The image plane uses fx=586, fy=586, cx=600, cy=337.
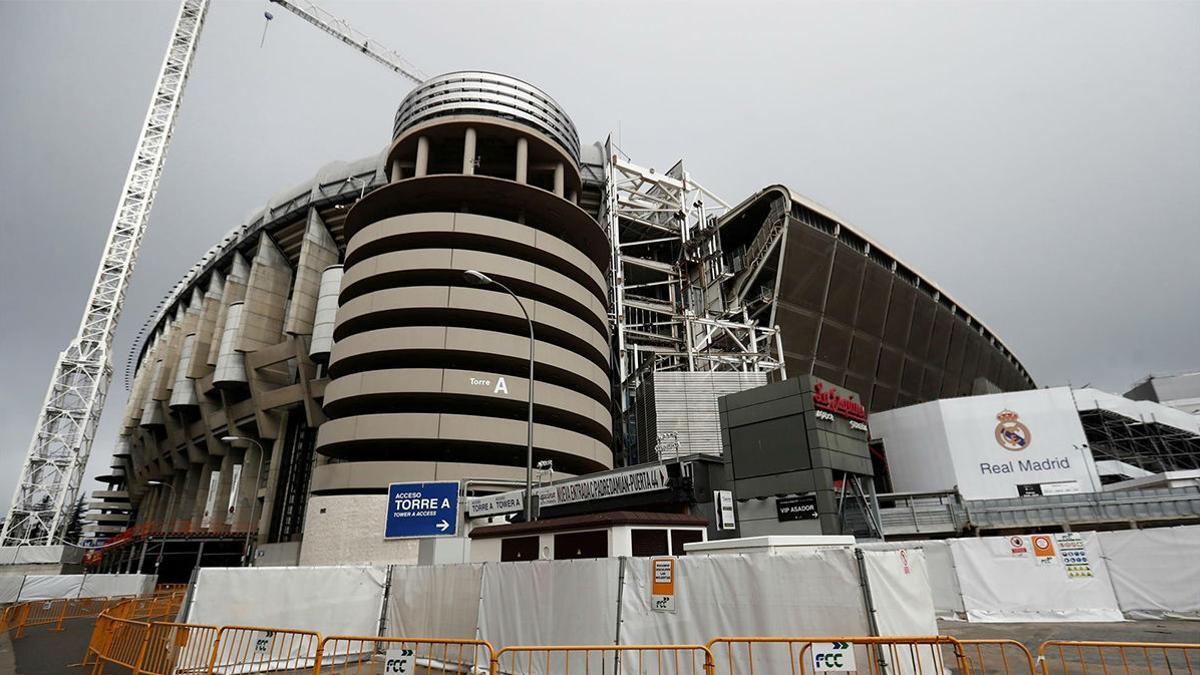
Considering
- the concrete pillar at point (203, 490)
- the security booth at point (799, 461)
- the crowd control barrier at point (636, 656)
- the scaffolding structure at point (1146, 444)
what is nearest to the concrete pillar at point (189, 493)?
the concrete pillar at point (203, 490)

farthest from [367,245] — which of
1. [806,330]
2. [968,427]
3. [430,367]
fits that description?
[968,427]

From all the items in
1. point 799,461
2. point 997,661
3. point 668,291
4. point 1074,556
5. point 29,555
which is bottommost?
point 997,661

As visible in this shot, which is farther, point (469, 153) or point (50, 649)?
point (469, 153)

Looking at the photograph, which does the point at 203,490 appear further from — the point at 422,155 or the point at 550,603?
the point at 550,603

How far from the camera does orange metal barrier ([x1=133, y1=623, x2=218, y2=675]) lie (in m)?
10.2

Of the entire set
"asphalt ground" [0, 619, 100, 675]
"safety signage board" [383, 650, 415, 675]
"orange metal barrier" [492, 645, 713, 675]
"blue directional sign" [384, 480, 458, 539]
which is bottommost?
"asphalt ground" [0, 619, 100, 675]

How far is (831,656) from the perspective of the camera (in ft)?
23.6

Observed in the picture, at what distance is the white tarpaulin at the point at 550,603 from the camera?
9.62 metres

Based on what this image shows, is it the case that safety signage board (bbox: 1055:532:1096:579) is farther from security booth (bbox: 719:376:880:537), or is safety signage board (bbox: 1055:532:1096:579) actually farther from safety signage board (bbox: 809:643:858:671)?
safety signage board (bbox: 809:643:858:671)

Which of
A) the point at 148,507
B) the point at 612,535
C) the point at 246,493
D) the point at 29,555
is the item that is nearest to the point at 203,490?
the point at 246,493

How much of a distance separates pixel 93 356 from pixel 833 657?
84148 mm

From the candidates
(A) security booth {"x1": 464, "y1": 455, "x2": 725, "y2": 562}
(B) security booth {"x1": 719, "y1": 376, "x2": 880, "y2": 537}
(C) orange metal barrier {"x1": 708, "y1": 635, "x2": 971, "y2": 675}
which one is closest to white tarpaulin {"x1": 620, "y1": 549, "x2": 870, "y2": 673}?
(C) orange metal barrier {"x1": 708, "y1": 635, "x2": 971, "y2": 675}

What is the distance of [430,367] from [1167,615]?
36034 mm

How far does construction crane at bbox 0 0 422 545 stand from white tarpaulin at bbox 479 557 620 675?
72939 millimetres
